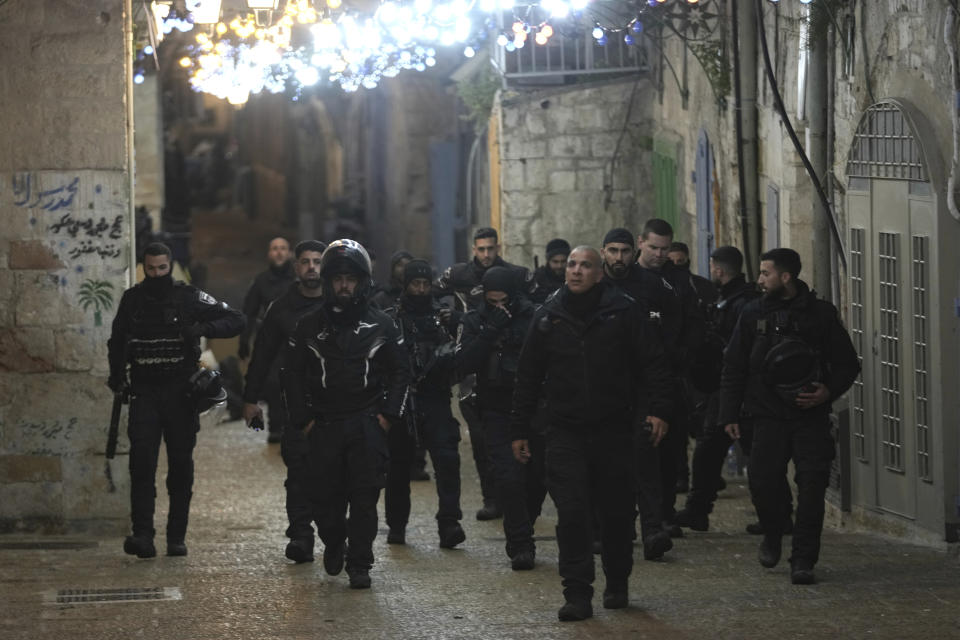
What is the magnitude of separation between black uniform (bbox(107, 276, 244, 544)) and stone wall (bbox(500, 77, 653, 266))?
8287mm

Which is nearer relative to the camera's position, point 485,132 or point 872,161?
point 872,161

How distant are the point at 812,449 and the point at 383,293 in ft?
11.8

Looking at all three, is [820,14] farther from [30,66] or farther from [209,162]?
[209,162]

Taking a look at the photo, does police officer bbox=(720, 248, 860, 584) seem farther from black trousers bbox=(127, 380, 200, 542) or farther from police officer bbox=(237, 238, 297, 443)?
police officer bbox=(237, 238, 297, 443)

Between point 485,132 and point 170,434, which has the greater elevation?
point 485,132

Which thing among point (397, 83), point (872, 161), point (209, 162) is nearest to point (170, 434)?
point (872, 161)

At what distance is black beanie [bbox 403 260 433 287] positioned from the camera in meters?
10.3

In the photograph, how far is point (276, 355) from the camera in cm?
975

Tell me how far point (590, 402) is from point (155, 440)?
300cm

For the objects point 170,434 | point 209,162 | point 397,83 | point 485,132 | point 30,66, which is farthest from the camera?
point 209,162

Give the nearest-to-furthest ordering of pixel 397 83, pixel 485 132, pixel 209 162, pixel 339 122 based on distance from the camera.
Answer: pixel 485 132
pixel 397 83
pixel 339 122
pixel 209 162

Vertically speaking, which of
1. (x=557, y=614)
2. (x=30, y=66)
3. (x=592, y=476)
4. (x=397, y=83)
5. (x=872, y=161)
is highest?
(x=397, y=83)

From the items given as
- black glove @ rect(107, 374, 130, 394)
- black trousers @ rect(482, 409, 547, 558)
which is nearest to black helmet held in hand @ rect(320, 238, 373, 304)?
black trousers @ rect(482, 409, 547, 558)

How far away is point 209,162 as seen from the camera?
51.5 meters
